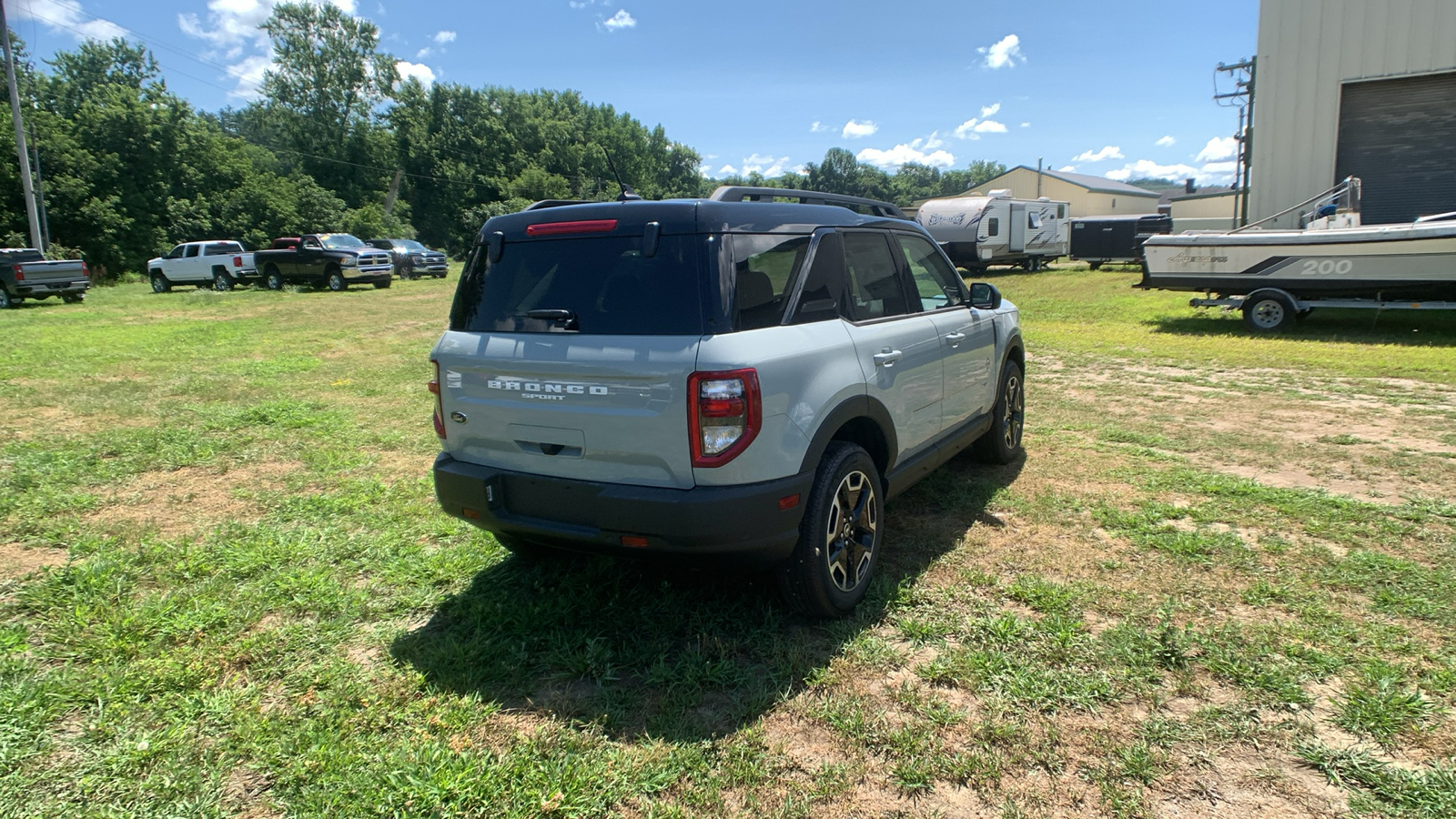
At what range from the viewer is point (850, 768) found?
2.77m

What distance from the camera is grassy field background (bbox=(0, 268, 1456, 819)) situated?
8.80ft

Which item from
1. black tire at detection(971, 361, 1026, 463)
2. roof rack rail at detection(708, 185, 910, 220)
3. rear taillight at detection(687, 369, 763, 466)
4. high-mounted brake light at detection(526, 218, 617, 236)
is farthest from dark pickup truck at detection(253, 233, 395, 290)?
rear taillight at detection(687, 369, 763, 466)

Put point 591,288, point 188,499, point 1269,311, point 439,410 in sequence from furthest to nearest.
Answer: point 1269,311 < point 188,499 < point 439,410 < point 591,288

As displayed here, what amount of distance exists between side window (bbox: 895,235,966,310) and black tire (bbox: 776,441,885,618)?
1381mm

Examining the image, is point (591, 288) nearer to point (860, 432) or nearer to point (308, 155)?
point (860, 432)

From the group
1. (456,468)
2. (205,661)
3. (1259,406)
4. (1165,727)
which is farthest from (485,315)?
(1259,406)

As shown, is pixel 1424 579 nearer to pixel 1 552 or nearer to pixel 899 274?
pixel 899 274

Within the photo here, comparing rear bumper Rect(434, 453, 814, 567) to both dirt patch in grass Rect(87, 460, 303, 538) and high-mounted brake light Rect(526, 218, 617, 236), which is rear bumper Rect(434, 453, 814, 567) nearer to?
high-mounted brake light Rect(526, 218, 617, 236)

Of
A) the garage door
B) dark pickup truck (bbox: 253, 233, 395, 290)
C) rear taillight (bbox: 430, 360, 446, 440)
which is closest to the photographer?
rear taillight (bbox: 430, 360, 446, 440)

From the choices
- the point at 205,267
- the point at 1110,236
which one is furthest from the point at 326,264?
the point at 1110,236

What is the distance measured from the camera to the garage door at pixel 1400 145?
17.8 meters

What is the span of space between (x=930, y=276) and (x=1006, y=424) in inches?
60.2

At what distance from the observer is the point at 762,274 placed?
3.52 m

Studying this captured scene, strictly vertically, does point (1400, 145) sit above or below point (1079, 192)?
below
